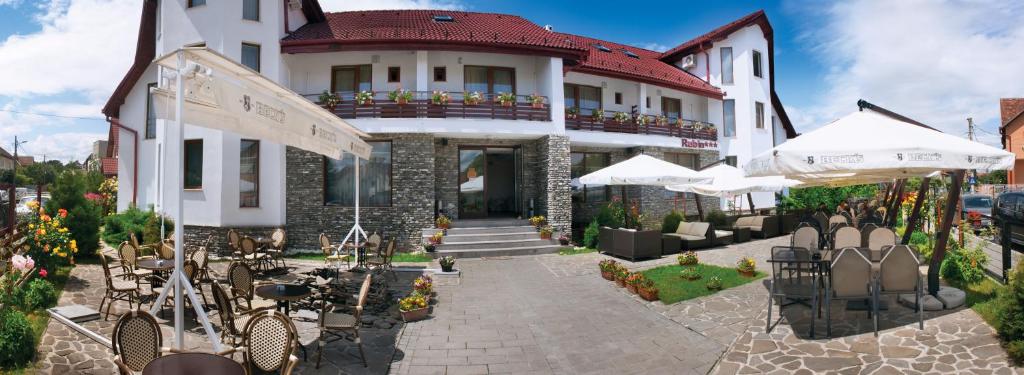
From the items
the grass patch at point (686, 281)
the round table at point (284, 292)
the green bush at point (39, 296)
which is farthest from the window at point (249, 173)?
the grass patch at point (686, 281)

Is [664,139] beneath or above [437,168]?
above

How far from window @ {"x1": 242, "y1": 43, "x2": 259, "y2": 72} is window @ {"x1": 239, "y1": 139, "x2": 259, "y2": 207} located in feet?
7.63

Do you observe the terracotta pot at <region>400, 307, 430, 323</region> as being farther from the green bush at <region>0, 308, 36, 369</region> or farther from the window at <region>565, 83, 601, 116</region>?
the window at <region>565, 83, 601, 116</region>

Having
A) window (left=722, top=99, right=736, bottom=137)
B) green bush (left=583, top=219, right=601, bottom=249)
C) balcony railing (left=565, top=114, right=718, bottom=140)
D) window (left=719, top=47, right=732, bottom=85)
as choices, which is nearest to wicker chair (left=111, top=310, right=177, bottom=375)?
green bush (left=583, top=219, right=601, bottom=249)

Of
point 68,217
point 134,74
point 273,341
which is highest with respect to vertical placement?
point 134,74

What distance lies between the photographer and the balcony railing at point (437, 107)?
14711 mm

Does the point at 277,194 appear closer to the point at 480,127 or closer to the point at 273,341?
the point at 480,127

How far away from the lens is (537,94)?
16.1m

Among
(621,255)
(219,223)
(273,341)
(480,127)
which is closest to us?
(273,341)

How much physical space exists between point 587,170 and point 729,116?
850cm

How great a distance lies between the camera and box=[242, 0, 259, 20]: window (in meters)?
14.5

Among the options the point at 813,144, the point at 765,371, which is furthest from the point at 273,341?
Answer: the point at 813,144

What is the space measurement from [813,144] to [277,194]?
1380 centimetres

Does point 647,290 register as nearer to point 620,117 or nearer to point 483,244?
point 483,244
